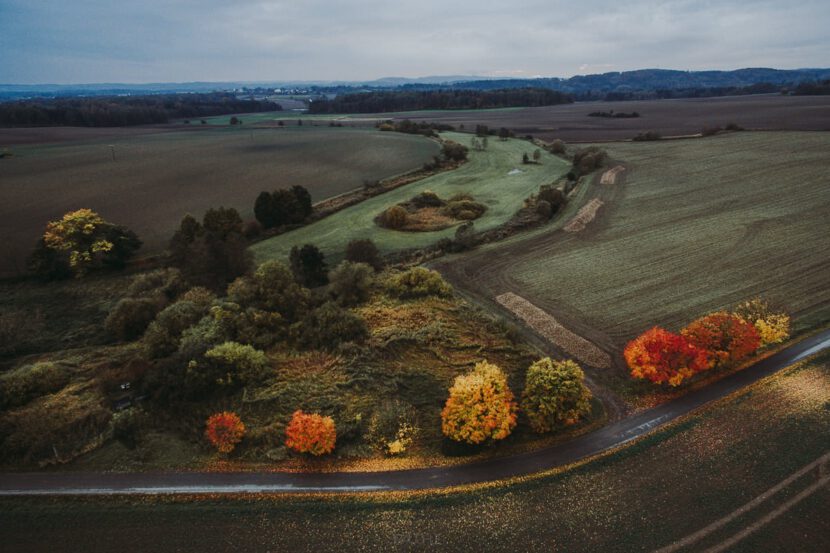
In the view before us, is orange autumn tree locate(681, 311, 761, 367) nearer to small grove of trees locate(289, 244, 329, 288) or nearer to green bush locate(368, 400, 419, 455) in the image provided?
green bush locate(368, 400, 419, 455)

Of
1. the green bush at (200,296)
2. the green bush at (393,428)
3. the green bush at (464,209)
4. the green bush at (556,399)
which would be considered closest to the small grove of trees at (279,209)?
the green bush at (200,296)

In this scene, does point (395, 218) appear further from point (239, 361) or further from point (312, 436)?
point (312, 436)

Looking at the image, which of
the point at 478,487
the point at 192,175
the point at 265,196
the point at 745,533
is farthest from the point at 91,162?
the point at 745,533

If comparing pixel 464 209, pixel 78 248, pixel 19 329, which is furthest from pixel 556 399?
pixel 78 248

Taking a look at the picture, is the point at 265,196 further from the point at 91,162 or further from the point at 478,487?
the point at 91,162

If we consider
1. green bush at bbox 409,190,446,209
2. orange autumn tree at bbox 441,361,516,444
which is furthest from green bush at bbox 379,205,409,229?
orange autumn tree at bbox 441,361,516,444
